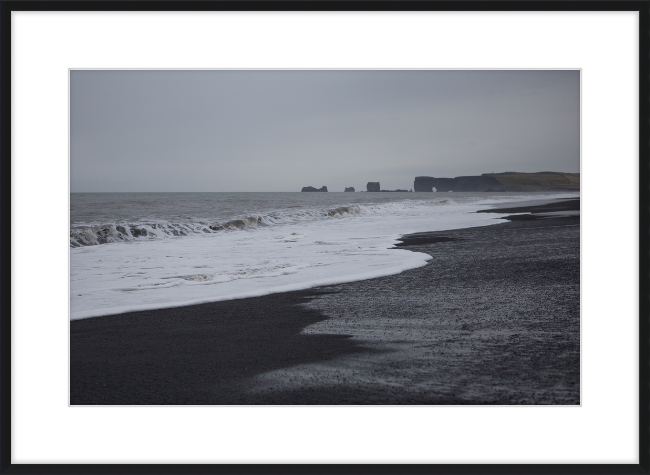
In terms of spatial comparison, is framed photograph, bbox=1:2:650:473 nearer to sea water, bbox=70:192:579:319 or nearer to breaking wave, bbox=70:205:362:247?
sea water, bbox=70:192:579:319

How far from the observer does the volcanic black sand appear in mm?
2207

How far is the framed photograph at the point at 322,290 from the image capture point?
2.21m

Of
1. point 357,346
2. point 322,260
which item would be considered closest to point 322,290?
point 322,260

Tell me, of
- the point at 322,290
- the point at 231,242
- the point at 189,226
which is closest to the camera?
the point at 322,290

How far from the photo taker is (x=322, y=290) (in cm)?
364

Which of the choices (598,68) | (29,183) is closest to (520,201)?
(598,68)

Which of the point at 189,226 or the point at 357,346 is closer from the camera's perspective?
the point at 357,346

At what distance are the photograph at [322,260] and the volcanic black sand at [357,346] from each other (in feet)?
0.04

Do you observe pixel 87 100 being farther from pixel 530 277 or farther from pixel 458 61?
pixel 530 277

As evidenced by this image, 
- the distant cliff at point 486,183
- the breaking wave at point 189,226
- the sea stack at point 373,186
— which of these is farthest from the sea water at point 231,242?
the sea stack at point 373,186

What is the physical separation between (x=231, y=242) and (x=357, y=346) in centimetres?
316

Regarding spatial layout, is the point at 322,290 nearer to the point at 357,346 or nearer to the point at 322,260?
the point at 322,260

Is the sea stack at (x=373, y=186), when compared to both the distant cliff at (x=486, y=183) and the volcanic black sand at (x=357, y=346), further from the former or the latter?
the volcanic black sand at (x=357, y=346)

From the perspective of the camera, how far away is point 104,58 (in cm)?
259
